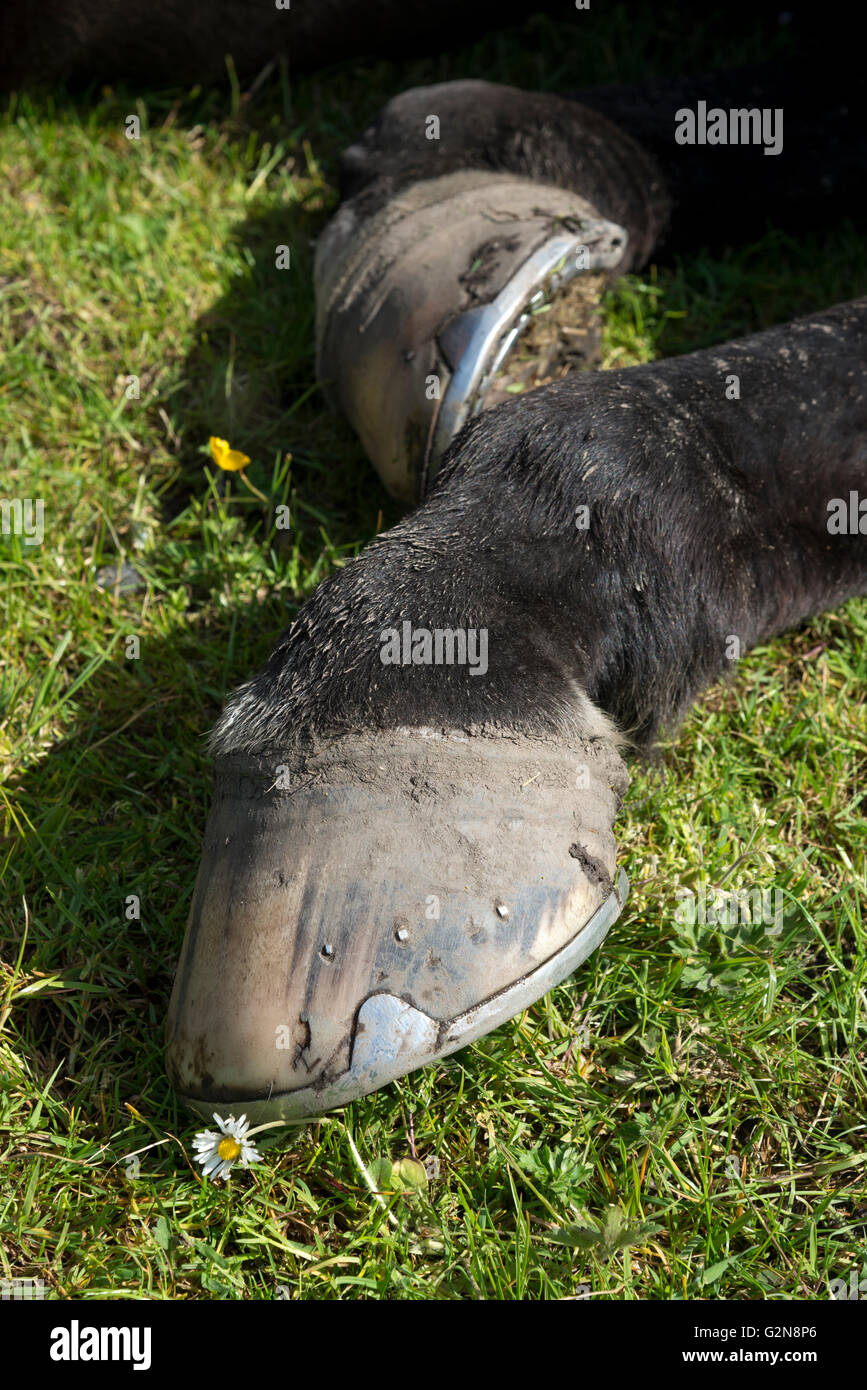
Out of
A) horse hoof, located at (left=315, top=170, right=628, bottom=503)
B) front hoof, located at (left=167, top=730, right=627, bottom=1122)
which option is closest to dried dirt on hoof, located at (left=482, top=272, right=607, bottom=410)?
horse hoof, located at (left=315, top=170, right=628, bottom=503)

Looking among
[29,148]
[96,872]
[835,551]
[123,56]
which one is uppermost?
[123,56]

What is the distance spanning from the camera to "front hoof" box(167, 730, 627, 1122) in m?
1.21

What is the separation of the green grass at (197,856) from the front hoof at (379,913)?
0.23 metres

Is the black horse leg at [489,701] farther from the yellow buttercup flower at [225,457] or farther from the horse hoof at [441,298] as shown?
the yellow buttercup flower at [225,457]

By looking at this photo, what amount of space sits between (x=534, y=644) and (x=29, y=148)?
207 cm

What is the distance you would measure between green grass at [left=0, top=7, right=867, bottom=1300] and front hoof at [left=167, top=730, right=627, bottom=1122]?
0.23 meters

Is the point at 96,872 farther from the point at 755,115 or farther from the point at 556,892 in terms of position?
the point at 755,115

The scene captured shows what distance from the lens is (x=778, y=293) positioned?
2438mm

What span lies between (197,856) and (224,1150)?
1.53 ft

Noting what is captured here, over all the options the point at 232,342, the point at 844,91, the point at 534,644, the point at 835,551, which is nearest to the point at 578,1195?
the point at 534,644

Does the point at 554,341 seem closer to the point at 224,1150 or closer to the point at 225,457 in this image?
the point at 225,457

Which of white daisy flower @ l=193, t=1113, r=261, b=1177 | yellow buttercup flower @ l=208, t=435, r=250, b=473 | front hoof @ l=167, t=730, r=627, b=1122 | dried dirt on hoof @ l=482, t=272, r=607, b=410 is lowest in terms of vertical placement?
white daisy flower @ l=193, t=1113, r=261, b=1177

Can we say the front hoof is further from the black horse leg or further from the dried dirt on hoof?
the dried dirt on hoof

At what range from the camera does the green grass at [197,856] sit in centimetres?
137
